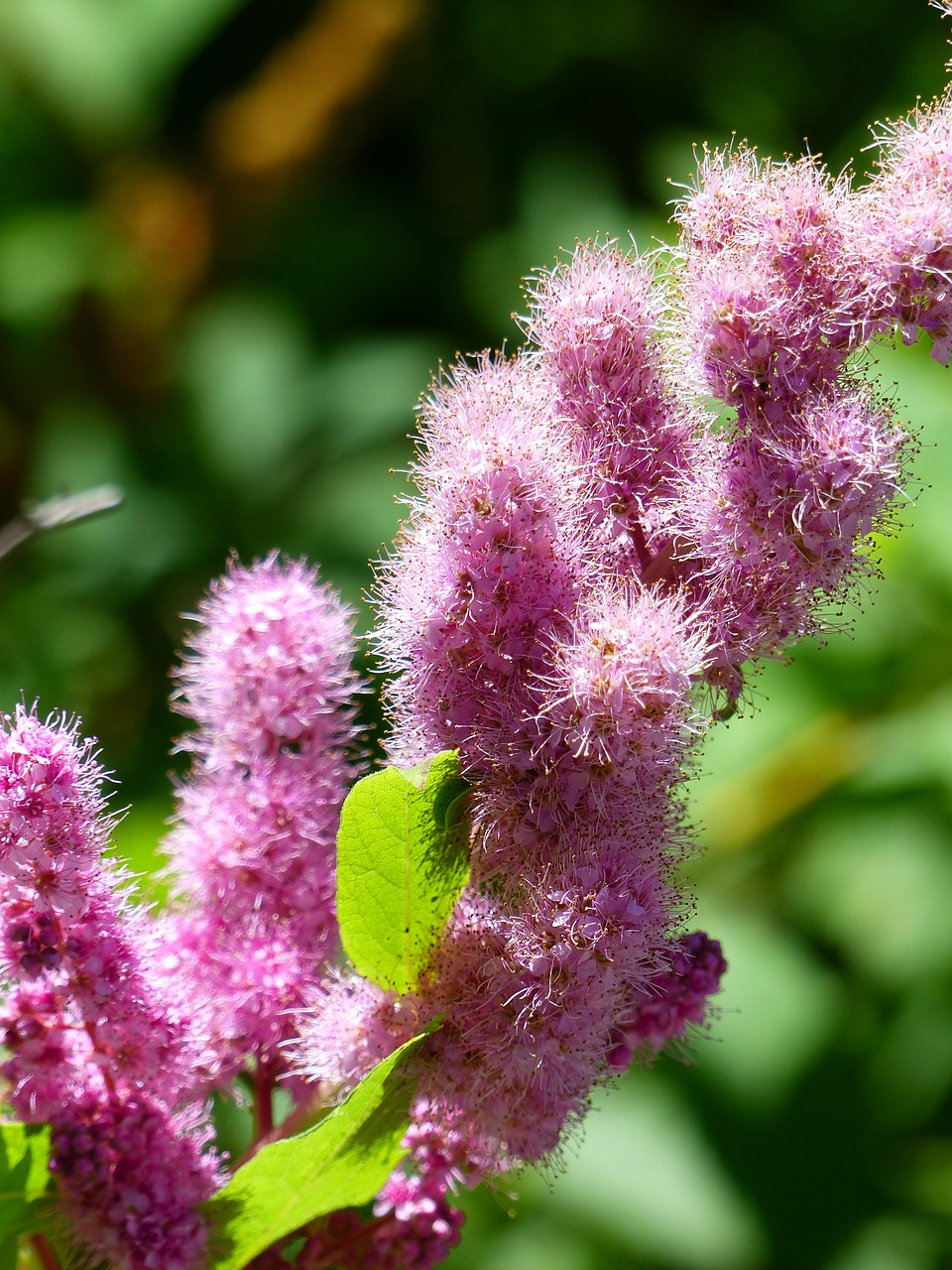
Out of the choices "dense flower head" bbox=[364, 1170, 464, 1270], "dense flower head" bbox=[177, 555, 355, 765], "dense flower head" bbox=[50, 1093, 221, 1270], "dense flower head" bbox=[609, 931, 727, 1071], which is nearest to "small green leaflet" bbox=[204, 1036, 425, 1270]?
"dense flower head" bbox=[50, 1093, 221, 1270]

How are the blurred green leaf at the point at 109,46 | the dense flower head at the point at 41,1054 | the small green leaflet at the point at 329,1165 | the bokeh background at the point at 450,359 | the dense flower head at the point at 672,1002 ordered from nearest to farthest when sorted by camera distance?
the small green leaflet at the point at 329,1165, the dense flower head at the point at 41,1054, the dense flower head at the point at 672,1002, the bokeh background at the point at 450,359, the blurred green leaf at the point at 109,46

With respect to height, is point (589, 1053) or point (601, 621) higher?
point (601, 621)

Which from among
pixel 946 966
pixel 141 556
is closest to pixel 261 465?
pixel 141 556

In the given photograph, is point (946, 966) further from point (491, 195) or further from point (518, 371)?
point (491, 195)

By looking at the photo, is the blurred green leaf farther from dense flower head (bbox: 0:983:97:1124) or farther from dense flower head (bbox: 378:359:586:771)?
dense flower head (bbox: 0:983:97:1124)

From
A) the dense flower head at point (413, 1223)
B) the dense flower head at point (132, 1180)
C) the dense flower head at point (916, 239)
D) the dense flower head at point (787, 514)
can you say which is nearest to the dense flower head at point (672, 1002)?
the dense flower head at point (413, 1223)

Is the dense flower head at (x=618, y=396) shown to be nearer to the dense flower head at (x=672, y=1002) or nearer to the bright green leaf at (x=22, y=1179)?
the dense flower head at (x=672, y=1002)

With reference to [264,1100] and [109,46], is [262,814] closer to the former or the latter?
[264,1100]
